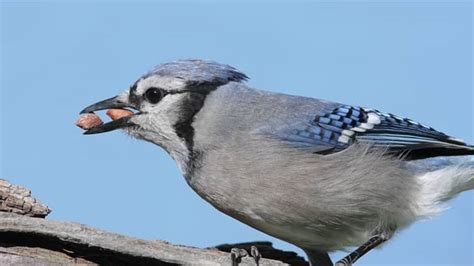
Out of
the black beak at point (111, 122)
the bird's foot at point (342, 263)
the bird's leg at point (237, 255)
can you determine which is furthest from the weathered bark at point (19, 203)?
the bird's foot at point (342, 263)

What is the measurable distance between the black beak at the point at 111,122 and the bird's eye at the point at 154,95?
0.28 feet

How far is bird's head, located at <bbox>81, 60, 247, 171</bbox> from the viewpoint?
2.87 metres

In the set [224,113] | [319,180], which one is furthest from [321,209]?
[224,113]

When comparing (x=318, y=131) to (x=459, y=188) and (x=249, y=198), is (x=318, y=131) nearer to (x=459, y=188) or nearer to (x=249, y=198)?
(x=249, y=198)

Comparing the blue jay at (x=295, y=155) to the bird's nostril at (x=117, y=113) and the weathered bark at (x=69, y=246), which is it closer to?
the bird's nostril at (x=117, y=113)

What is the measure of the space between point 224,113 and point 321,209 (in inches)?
22.1

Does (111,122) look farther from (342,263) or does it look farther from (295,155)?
(342,263)

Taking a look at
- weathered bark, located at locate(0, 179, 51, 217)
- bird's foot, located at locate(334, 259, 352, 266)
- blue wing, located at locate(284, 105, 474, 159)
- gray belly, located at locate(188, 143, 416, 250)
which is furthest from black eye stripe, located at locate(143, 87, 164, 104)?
bird's foot, located at locate(334, 259, 352, 266)

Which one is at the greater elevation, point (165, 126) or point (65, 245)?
point (165, 126)

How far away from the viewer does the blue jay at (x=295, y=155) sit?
2703mm

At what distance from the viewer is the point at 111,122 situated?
2.92 metres

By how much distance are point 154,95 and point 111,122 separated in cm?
22

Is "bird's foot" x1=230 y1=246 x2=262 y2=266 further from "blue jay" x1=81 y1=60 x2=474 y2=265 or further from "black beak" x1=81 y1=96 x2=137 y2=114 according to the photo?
"black beak" x1=81 y1=96 x2=137 y2=114

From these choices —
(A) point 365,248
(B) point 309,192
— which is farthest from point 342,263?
(B) point 309,192
